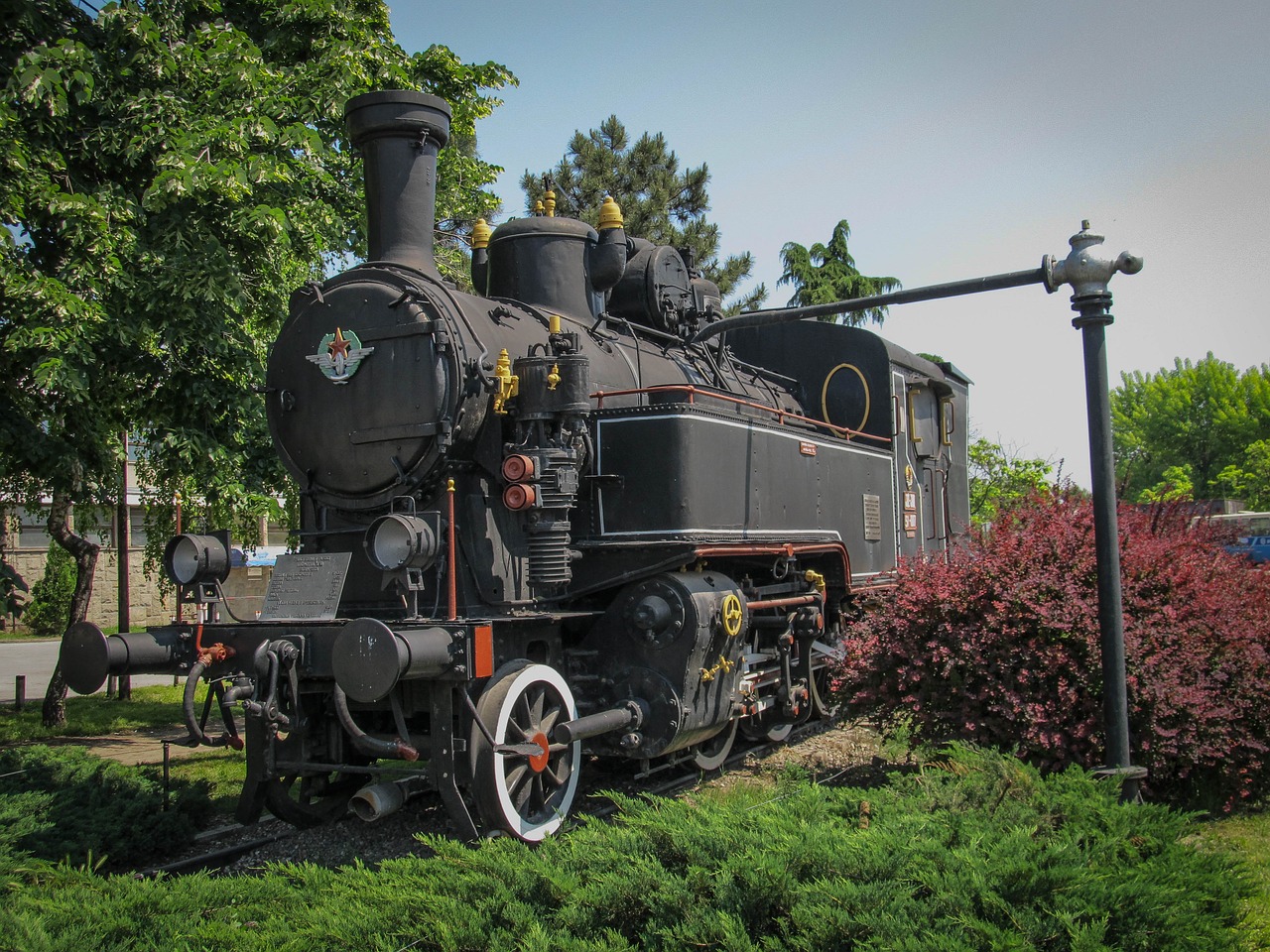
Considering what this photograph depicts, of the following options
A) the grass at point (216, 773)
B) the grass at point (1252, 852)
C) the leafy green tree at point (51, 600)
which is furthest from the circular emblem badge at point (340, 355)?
the leafy green tree at point (51, 600)

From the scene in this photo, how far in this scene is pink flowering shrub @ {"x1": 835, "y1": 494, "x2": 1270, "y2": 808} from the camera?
6.29 meters

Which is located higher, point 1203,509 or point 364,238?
point 364,238

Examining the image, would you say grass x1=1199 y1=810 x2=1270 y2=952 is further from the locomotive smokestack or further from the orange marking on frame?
the locomotive smokestack

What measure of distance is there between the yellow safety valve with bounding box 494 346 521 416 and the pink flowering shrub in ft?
9.61

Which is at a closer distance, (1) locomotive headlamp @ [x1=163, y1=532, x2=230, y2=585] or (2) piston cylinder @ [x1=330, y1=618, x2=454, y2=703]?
(2) piston cylinder @ [x1=330, y1=618, x2=454, y2=703]

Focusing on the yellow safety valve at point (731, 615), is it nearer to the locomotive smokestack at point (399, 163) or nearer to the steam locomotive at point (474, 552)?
the steam locomotive at point (474, 552)

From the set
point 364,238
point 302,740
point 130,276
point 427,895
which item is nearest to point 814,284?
point 364,238

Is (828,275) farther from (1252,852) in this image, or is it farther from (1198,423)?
(1198,423)

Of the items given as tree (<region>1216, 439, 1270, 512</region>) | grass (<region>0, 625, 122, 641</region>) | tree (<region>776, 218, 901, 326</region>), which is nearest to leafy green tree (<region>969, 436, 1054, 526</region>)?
tree (<region>776, 218, 901, 326</region>)

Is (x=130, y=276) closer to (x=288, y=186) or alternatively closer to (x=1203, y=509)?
(x=288, y=186)

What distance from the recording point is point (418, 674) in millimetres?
5340

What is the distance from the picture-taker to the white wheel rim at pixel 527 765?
5641 millimetres

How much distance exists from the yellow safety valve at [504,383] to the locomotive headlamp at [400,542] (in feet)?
2.91

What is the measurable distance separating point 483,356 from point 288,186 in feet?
13.7
